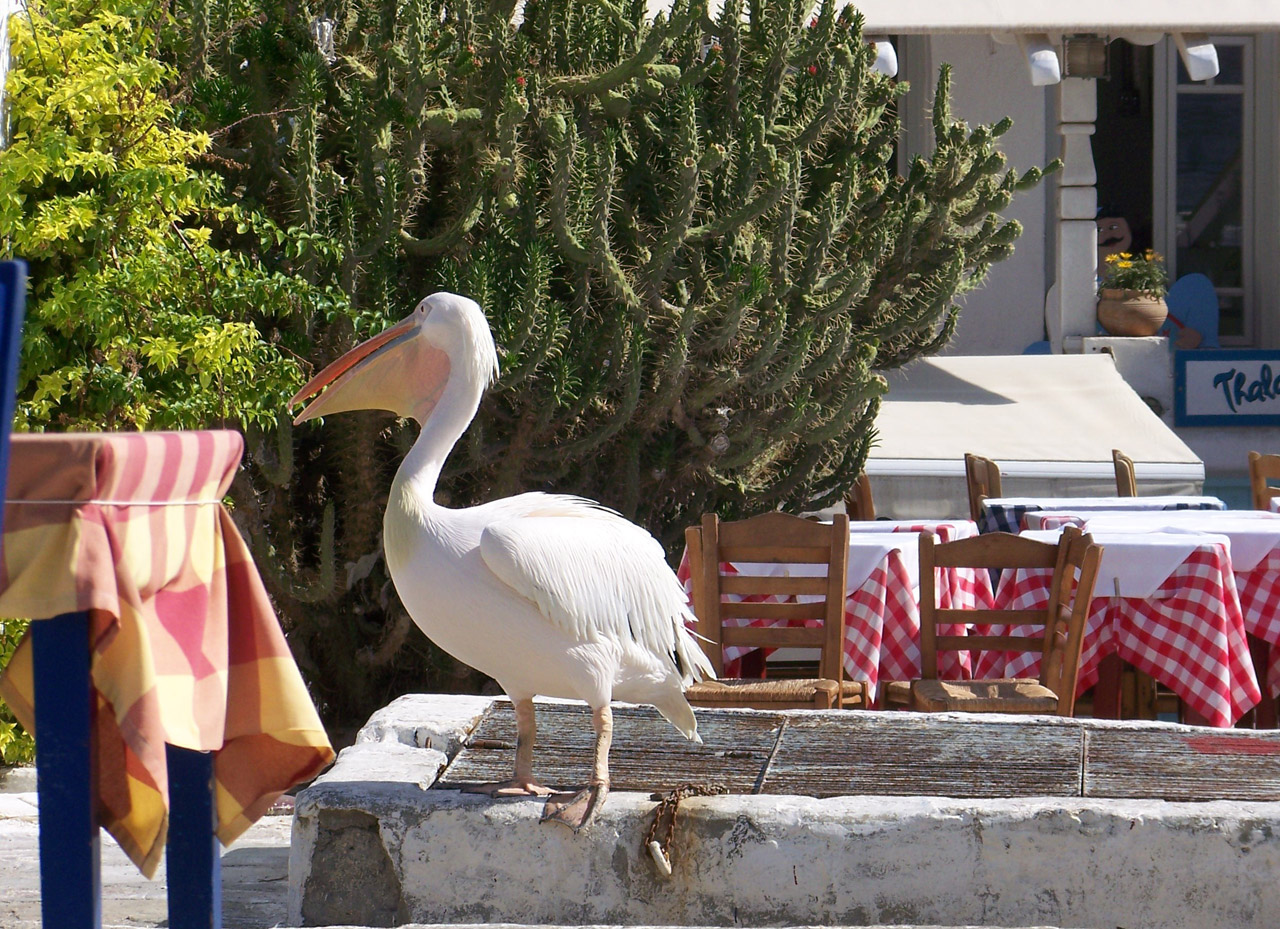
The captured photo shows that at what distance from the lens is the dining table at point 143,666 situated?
2.04 m

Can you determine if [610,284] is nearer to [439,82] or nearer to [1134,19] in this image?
[439,82]

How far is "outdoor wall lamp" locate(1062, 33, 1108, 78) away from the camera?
12.1 m

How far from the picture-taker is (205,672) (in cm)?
226

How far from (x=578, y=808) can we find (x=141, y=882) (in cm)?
160

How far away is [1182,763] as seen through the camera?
3965 mm

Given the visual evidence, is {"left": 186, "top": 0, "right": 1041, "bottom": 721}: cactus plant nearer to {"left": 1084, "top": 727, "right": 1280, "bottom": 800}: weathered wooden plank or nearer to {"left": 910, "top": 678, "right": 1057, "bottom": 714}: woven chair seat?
{"left": 910, "top": 678, "right": 1057, "bottom": 714}: woven chair seat

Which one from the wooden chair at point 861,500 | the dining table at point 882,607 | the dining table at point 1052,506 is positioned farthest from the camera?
the wooden chair at point 861,500

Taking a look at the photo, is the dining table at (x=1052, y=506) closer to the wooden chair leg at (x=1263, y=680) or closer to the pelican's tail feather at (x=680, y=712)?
the wooden chair leg at (x=1263, y=680)

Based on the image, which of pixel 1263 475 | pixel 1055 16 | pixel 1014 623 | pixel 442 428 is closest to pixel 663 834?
pixel 442 428

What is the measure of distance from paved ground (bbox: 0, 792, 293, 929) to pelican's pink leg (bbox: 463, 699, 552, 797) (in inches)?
27.6

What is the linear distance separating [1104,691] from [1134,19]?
24.6ft

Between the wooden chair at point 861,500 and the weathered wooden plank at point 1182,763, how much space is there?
437 cm

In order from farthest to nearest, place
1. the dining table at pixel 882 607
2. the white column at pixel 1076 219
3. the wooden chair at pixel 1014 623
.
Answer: the white column at pixel 1076 219 → the dining table at pixel 882 607 → the wooden chair at pixel 1014 623

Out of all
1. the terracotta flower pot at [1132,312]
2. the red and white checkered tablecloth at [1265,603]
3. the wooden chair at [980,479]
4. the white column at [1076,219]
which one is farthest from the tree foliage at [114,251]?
the terracotta flower pot at [1132,312]
